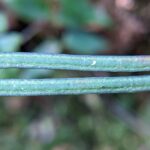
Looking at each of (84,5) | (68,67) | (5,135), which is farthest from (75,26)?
(68,67)

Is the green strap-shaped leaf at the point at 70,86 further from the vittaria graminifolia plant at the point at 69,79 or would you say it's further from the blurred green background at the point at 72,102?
the blurred green background at the point at 72,102

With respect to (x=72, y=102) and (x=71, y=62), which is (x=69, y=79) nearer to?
(x=71, y=62)

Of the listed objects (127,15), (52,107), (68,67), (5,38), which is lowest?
(52,107)

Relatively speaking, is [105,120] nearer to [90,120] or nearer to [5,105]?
[90,120]

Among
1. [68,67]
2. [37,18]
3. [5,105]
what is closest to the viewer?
[68,67]

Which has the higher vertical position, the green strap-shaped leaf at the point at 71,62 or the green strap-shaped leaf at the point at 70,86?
the green strap-shaped leaf at the point at 71,62

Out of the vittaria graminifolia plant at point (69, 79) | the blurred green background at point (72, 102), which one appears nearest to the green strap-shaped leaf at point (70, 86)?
the vittaria graminifolia plant at point (69, 79)

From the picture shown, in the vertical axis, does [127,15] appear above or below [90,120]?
above
